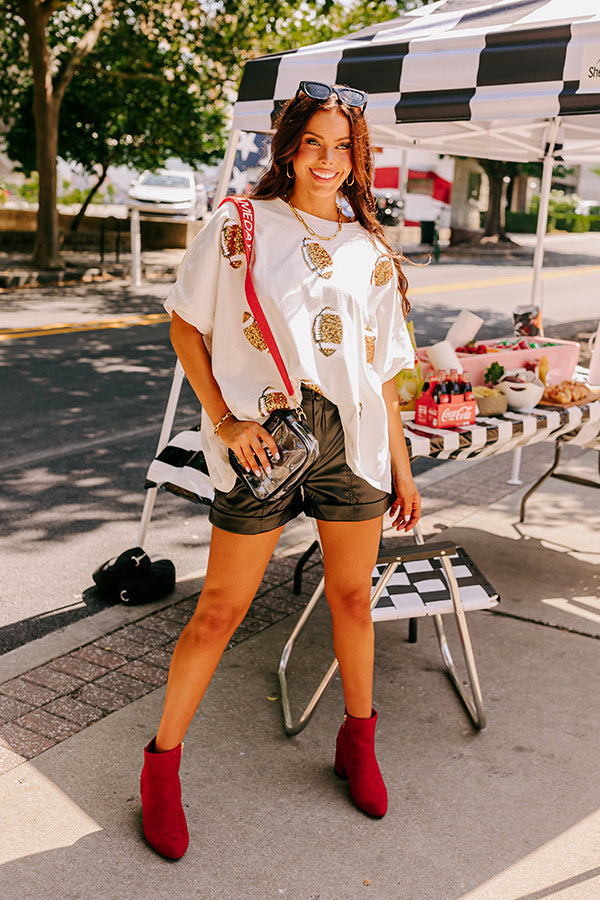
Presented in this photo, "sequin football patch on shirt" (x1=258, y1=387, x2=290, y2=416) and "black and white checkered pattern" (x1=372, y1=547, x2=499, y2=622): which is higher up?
"sequin football patch on shirt" (x1=258, y1=387, x2=290, y2=416)

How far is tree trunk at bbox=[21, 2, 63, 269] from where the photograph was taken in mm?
15266

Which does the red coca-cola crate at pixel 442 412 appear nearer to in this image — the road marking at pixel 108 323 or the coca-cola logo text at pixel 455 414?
the coca-cola logo text at pixel 455 414

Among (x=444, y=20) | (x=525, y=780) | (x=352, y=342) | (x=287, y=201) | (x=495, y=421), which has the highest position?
(x=444, y=20)

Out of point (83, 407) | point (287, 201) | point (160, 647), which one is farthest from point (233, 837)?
point (83, 407)

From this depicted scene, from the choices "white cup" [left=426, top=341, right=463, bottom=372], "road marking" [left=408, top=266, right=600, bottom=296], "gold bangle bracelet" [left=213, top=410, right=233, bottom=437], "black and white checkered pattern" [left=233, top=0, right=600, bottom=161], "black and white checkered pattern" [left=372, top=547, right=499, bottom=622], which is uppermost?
"black and white checkered pattern" [left=233, top=0, right=600, bottom=161]

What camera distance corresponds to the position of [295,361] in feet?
7.87

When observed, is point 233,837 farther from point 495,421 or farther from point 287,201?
point 495,421

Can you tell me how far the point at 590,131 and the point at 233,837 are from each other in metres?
4.68

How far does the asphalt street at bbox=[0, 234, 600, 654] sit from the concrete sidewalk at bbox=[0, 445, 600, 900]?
769 millimetres

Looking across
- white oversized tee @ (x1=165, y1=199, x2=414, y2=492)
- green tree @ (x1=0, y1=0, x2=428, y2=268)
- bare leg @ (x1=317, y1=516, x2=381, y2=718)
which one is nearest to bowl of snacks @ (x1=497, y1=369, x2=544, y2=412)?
bare leg @ (x1=317, y1=516, x2=381, y2=718)

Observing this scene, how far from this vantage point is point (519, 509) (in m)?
5.68

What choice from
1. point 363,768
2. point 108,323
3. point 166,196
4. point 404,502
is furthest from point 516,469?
point 166,196

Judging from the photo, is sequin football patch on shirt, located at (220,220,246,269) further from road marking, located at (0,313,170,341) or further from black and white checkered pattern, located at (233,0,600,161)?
road marking, located at (0,313,170,341)

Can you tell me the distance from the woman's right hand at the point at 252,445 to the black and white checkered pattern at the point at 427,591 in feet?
3.20
